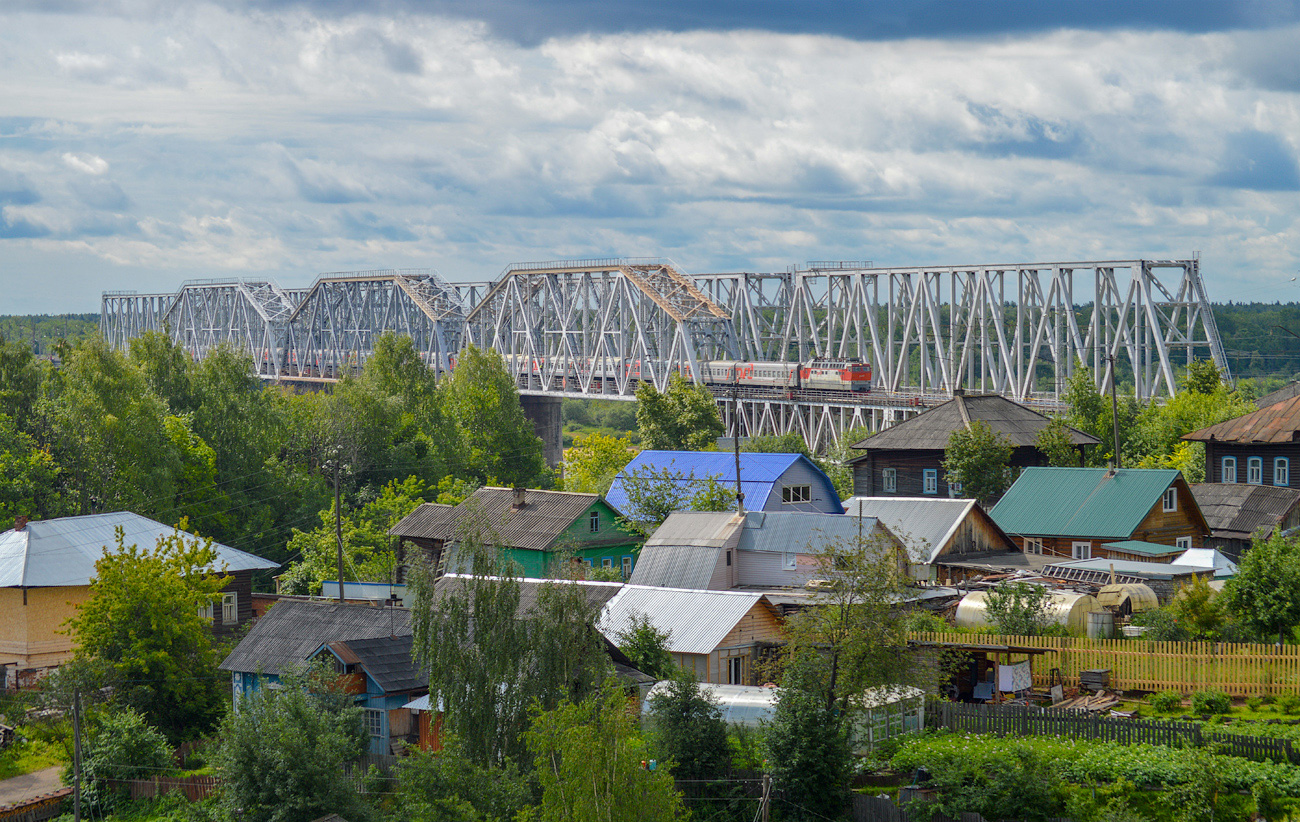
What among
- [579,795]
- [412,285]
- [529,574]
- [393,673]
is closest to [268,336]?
[412,285]

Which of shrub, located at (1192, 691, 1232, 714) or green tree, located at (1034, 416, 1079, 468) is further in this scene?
green tree, located at (1034, 416, 1079, 468)

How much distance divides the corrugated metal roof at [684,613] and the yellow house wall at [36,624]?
22384 millimetres

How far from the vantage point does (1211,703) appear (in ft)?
110

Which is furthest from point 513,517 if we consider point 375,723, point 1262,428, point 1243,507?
point 1262,428

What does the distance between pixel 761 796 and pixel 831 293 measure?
3626 inches

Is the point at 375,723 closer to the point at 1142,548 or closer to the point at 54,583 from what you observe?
the point at 54,583

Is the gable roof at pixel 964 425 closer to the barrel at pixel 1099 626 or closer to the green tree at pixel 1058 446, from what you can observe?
the green tree at pixel 1058 446

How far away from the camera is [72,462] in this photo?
2830 inches

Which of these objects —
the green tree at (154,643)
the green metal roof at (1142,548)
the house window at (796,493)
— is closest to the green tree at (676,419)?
the house window at (796,493)

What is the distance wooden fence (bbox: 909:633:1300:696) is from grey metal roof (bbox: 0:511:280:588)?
31.8 meters

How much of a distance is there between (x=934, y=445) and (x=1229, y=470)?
1375cm

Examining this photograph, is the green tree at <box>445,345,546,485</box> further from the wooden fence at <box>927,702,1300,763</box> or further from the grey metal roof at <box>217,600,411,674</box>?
the wooden fence at <box>927,702,1300,763</box>

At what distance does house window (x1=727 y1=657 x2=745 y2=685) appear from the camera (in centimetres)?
3806

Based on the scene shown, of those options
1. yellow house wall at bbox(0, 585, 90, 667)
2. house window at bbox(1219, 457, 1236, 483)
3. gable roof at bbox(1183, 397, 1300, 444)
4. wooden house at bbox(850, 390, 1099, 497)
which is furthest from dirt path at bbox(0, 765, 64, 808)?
house window at bbox(1219, 457, 1236, 483)
